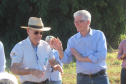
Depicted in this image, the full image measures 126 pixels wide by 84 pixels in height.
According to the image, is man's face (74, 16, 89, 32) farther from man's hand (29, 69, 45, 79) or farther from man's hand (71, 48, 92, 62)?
man's hand (29, 69, 45, 79)

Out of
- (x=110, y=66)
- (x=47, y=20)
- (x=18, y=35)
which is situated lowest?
(x=110, y=66)

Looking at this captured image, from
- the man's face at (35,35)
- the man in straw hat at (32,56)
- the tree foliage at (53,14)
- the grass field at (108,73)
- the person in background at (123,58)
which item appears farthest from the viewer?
the tree foliage at (53,14)

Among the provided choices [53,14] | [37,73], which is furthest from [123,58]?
[53,14]

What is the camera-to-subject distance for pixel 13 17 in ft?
43.4

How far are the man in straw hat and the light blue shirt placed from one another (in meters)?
0.37

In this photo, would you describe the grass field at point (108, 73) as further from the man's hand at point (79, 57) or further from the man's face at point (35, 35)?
the man's face at point (35, 35)

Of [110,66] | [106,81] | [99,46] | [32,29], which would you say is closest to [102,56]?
[99,46]

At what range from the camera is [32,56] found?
3.48m

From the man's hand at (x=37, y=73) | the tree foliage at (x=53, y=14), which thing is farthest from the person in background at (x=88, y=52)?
the tree foliage at (x=53, y=14)

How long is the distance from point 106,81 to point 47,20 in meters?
9.43

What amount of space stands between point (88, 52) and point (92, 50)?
70 millimetres

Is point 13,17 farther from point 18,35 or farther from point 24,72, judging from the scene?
point 24,72

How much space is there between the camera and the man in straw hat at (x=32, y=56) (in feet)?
11.0

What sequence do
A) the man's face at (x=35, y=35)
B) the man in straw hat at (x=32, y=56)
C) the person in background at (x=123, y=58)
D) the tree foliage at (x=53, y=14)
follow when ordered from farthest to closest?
the tree foliage at (x=53, y=14), the person in background at (x=123, y=58), the man's face at (x=35, y=35), the man in straw hat at (x=32, y=56)
